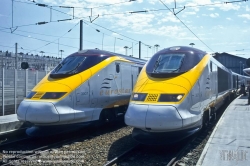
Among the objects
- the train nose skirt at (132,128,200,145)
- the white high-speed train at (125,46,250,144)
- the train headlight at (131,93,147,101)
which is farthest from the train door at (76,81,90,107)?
the train nose skirt at (132,128,200,145)

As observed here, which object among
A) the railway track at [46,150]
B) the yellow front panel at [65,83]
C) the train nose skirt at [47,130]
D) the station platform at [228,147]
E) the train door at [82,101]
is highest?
the yellow front panel at [65,83]

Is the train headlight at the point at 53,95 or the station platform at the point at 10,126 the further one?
the station platform at the point at 10,126

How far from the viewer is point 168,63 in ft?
26.0

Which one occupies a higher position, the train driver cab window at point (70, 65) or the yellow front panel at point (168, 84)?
the train driver cab window at point (70, 65)

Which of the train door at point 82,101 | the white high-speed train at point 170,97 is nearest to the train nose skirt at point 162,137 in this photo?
the white high-speed train at point 170,97

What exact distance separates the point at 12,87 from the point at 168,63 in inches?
316

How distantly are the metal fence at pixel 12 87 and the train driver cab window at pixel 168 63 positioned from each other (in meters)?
7.45

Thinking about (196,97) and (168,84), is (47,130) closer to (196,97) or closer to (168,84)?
(168,84)

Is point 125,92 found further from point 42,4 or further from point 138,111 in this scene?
point 42,4

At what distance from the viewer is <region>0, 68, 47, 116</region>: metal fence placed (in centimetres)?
1198

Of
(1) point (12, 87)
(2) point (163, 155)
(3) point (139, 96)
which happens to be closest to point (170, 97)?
(3) point (139, 96)

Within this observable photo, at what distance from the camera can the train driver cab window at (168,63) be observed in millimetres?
7703

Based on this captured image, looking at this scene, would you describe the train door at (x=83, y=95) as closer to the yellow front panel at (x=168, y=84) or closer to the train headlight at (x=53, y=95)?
the train headlight at (x=53, y=95)

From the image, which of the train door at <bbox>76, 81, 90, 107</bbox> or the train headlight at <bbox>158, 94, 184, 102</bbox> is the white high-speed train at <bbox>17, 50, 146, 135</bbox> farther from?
the train headlight at <bbox>158, 94, 184, 102</bbox>
